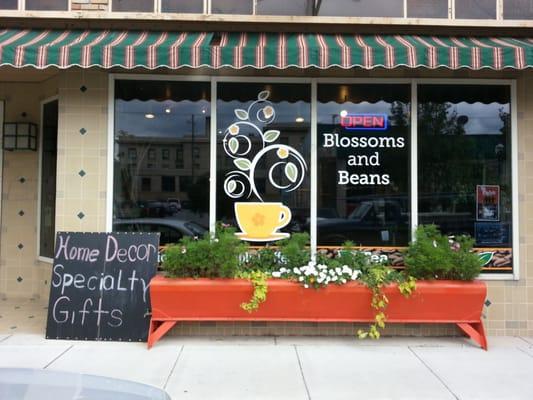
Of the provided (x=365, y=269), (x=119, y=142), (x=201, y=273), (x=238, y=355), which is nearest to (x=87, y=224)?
(x=119, y=142)

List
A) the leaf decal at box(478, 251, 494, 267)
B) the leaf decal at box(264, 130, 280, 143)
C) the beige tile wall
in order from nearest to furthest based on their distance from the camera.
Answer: the leaf decal at box(478, 251, 494, 267) → the leaf decal at box(264, 130, 280, 143) → the beige tile wall

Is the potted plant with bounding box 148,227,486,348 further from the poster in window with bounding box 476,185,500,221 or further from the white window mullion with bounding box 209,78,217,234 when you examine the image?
the poster in window with bounding box 476,185,500,221

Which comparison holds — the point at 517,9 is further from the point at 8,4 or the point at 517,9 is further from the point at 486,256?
the point at 8,4

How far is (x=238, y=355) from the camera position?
5352mm

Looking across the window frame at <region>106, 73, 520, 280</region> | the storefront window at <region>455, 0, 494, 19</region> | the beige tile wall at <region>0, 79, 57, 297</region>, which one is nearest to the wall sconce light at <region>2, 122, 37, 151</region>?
the beige tile wall at <region>0, 79, 57, 297</region>

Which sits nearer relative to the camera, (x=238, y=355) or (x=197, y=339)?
(x=238, y=355)

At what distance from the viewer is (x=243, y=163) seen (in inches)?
253

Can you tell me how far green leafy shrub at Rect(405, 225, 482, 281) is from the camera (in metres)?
5.62

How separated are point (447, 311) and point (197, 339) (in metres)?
3.09

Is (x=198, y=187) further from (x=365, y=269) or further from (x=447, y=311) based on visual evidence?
(x=447, y=311)

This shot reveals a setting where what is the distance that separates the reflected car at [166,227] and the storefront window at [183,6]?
9.36ft

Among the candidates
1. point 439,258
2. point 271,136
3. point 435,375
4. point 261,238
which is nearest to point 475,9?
point 271,136

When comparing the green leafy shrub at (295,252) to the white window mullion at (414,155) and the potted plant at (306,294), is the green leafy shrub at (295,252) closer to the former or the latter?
the potted plant at (306,294)

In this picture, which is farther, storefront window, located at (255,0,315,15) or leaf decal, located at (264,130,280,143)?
leaf decal, located at (264,130,280,143)
